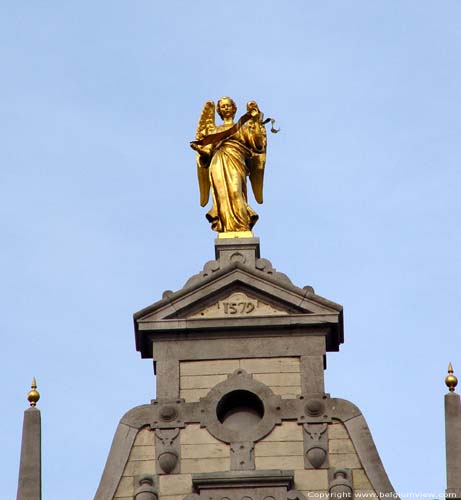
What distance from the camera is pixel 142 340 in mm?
62094

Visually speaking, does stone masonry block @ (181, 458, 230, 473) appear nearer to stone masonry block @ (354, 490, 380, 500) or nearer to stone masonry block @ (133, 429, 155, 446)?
stone masonry block @ (133, 429, 155, 446)

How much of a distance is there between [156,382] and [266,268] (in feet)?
10.2

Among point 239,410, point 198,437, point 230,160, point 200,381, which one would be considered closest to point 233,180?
point 230,160

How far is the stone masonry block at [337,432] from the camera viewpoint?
60.9 metres

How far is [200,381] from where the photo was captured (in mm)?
61656

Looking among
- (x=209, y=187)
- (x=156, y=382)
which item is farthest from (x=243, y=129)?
(x=156, y=382)

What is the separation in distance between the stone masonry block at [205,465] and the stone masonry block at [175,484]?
0.57 feet

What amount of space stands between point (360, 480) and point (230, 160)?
290 inches

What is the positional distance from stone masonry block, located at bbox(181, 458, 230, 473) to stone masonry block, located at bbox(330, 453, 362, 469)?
6.34 ft

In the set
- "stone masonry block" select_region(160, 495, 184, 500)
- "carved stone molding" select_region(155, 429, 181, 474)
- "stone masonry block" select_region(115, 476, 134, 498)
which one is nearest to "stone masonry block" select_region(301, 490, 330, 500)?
"stone masonry block" select_region(160, 495, 184, 500)

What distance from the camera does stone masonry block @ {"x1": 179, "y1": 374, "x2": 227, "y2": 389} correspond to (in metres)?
61.6

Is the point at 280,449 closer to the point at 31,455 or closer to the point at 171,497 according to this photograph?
the point at 171,497

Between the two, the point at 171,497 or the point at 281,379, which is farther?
the point at 281,379

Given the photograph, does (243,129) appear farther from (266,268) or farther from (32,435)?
(32,435)
